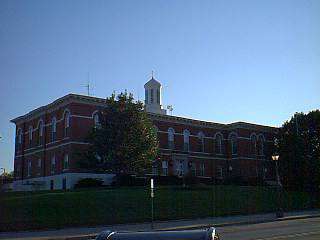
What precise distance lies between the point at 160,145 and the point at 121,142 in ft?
53.5

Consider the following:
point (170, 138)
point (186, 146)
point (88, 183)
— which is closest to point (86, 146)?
point (88, 183)

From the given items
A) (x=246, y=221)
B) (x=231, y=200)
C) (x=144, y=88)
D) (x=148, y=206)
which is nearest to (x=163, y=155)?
(x=144, y=88)

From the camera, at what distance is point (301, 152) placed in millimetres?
55000

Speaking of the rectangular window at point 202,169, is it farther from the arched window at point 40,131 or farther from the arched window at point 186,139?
the arched window at point 40,131

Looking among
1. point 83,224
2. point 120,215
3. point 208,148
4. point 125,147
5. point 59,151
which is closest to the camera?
point 83,224

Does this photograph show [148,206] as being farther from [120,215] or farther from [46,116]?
[46,116]

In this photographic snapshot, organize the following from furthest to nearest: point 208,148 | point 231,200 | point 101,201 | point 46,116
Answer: point 208,148
point 46,116
point 231,200
point 101,201

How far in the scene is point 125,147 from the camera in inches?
1793

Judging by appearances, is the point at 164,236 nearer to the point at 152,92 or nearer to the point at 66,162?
the point at 66,162

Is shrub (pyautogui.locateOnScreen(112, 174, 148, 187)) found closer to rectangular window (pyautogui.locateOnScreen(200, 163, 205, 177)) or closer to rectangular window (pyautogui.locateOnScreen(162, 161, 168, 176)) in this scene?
rectangular window (pyautogui.locateOnScreen(162, 161, 168, 176))

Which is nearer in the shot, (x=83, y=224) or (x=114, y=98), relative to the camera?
(x=83, y=224)

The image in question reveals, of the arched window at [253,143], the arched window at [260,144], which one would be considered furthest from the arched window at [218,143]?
the arched window at [260,144]

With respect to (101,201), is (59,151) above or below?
above

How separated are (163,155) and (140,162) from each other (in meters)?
16.2
